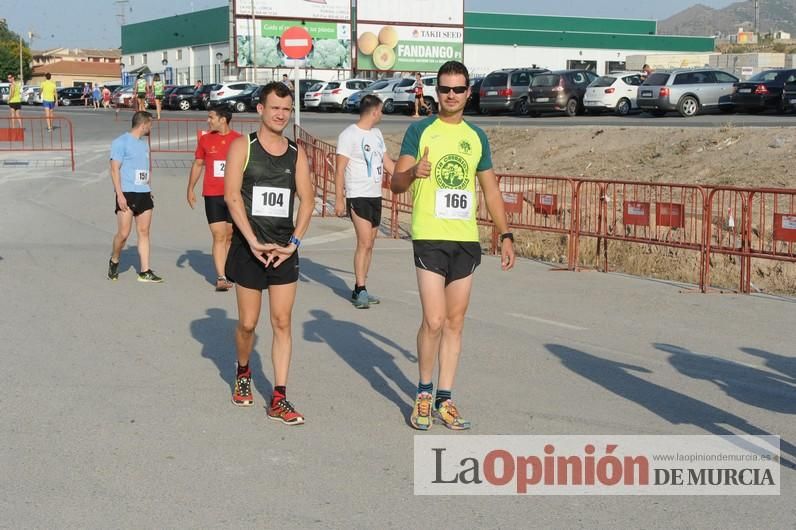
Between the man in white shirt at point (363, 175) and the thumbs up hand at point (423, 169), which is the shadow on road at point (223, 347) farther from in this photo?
the thumbs up hand at point (423, 169)

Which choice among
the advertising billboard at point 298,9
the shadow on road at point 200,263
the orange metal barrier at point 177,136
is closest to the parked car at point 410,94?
the orange metal barrier at point 177,136

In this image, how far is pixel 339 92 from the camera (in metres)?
52.3

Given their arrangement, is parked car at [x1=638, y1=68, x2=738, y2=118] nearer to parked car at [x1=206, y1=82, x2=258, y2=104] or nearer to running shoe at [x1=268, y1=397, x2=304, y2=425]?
parked car at [x1=206, y1=82, x2=258, y2=104]

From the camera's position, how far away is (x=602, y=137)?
27156mm

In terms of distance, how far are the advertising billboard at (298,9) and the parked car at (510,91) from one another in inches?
1358

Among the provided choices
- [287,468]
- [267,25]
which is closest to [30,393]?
[287,468]

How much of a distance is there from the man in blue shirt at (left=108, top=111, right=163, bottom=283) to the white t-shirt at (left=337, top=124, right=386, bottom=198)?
2.44m

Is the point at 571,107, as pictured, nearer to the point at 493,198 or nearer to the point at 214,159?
the point at 214,159

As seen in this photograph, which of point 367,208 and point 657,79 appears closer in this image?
point 367,208

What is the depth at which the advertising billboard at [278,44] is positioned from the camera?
2884 inches

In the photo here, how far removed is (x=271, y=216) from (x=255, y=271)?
→ 1.17 ft

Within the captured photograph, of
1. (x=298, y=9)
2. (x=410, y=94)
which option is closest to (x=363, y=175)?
(x=410, y=94)

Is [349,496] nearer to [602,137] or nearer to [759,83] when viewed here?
[602,137]

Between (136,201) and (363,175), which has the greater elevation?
(363,175)
